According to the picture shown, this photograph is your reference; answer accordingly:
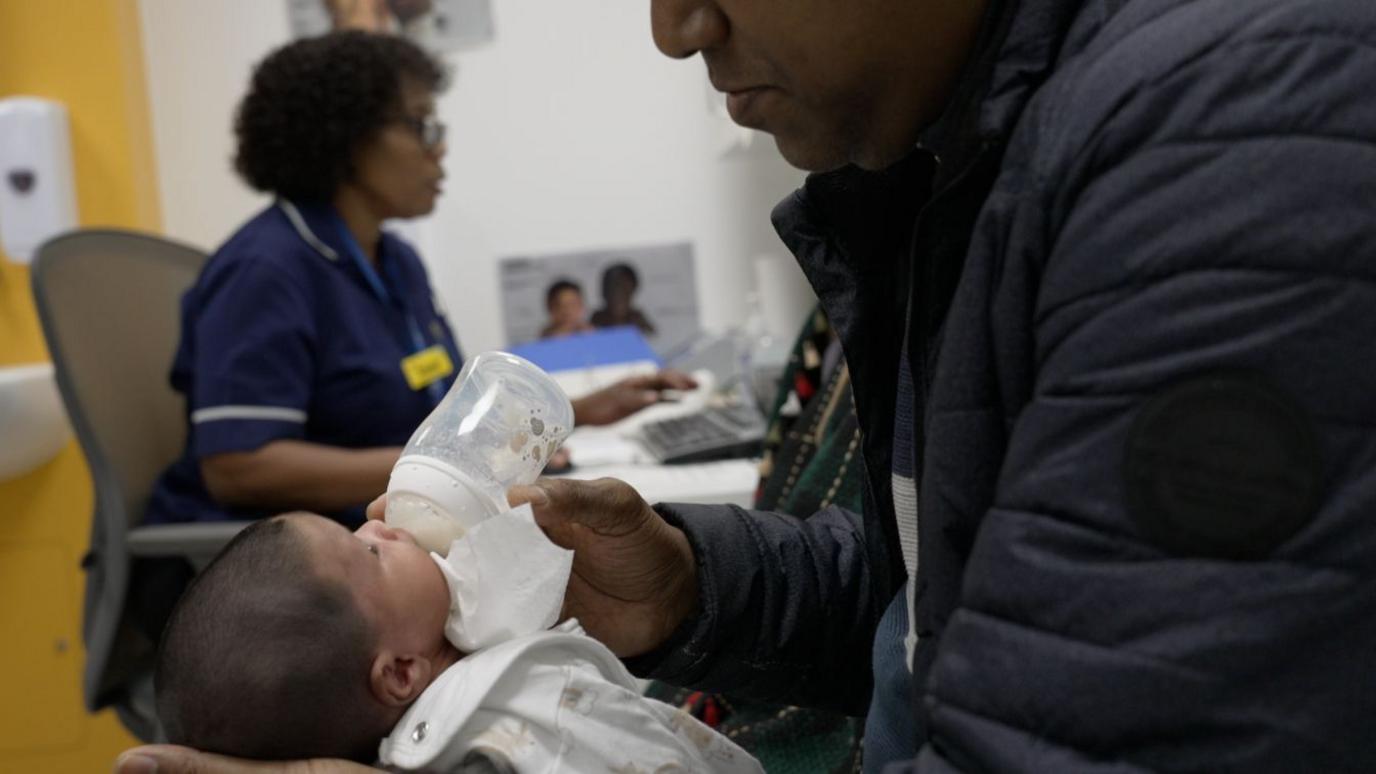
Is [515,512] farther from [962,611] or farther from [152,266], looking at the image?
[152,266]

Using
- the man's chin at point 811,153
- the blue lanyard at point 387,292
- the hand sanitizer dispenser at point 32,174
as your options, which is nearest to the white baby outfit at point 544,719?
the man's chin at point 811,153

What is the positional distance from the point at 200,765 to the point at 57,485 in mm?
2545

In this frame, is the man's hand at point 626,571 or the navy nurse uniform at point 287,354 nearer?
the man's hand at point 626,571

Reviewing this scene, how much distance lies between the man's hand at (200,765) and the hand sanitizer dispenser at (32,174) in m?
2.49

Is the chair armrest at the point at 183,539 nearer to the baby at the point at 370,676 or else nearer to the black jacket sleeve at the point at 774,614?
the baby at the point at 370,676

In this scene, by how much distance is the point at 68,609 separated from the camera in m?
2.96

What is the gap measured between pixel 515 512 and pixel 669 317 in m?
2.64

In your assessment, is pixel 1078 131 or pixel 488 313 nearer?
pixel 1078 131

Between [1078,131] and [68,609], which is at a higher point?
[1078,131]

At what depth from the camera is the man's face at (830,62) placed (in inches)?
27.4

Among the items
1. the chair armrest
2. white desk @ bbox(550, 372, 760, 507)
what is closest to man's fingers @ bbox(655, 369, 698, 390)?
white desk @ bbox(550, 372, 760, 507)

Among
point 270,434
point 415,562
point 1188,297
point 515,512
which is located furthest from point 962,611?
point 270,434

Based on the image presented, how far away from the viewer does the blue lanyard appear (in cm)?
218

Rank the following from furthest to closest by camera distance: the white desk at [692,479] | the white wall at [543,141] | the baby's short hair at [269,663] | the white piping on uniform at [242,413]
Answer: the white wall at [543,141] < the white piping on uniform at [242,413] < the white desk at [692,479] < the baby's short hair at [269,663]
